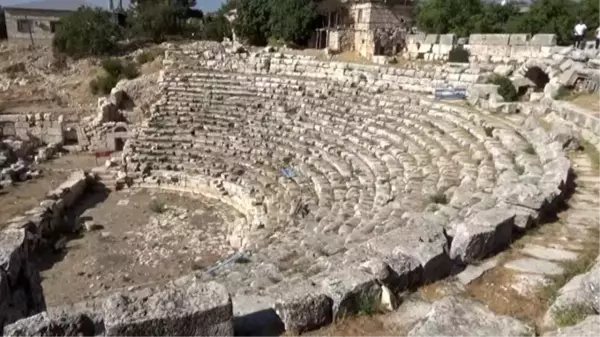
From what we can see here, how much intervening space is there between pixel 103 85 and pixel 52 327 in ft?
72.2

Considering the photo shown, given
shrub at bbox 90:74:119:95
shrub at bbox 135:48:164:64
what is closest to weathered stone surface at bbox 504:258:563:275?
shrub at bbox 90:74:119:95

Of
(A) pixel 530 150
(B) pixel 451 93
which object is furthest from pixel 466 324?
(B) pixel 451 93

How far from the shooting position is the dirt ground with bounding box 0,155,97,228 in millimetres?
13969

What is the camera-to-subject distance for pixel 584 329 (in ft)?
Answer: 10.7

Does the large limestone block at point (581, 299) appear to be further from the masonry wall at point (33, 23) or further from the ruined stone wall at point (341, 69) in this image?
the masonry wall at point (33, 23)

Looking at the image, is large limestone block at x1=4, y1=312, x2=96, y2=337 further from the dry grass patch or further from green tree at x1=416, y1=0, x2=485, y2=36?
green tree at x1=416, y1=0, x2=485, y2=36

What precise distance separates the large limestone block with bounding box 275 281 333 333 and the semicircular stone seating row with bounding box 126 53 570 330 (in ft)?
0.30

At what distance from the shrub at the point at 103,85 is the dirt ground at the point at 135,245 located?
9.41 metres

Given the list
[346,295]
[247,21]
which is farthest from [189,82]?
[346,295]

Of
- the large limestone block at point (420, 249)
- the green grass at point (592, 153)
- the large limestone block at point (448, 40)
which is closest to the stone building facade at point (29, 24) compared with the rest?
the large limestone block at point (448, 40)

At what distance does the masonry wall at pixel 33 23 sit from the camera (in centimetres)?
3366

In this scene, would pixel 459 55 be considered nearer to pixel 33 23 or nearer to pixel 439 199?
pixel 439 199

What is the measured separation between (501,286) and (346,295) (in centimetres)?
153

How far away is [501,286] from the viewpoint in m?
4.73
